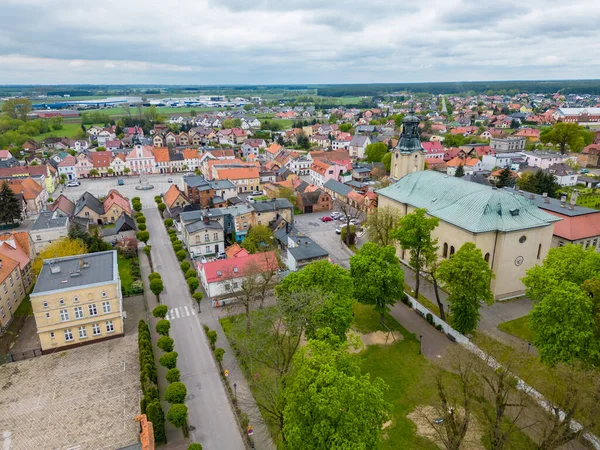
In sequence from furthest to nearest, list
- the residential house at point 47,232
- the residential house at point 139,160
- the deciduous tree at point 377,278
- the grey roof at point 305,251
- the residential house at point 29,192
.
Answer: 1. the residential house at point 139,160
2. the residential house at point 29,192
3. the residential house at point 47,232
4. the grey roof at point 305,251
5. the deciduous tree at point 377,278

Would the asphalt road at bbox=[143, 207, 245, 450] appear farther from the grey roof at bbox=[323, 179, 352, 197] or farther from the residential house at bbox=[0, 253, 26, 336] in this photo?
the grey roof at bbox=[323, 179, 352, 197]

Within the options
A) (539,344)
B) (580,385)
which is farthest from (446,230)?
(580,385)

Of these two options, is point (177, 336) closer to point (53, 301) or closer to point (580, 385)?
point (53, 301)

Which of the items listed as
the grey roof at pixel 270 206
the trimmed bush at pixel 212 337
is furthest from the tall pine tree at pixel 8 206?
the trimmed bush at pixel 212 337

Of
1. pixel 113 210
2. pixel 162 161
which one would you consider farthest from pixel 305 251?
pixel 162 161

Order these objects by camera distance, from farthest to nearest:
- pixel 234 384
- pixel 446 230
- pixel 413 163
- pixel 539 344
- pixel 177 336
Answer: pixel 413 163, pixel 446 230, pixel 177 336, pixel 234 384, pixel 539 344

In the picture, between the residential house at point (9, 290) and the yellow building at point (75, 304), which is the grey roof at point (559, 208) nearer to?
the yellow building at point (75, 304)
